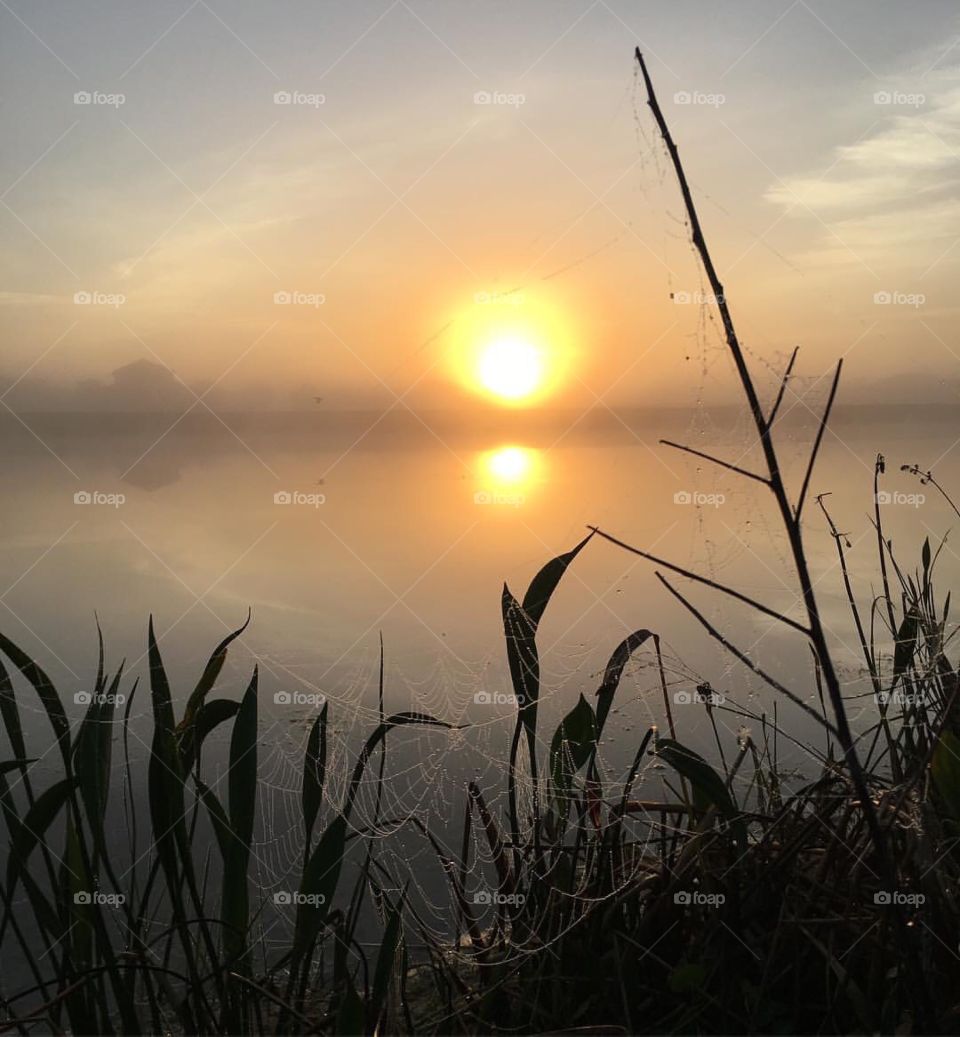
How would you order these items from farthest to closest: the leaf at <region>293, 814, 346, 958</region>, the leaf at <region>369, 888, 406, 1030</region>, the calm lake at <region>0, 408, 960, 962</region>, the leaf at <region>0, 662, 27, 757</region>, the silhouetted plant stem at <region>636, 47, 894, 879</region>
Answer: the calm lake at <region>0, 408, 960, 962</region> < the leaf at <region>0, 662, 27, 757</region> < the leaf at <region>293, 814, 346, 958</region> < the leaf at <region>369, 888, 406, 1030</region> < the silhouetted plant stem at <region>636, 47, 894, 879</region>

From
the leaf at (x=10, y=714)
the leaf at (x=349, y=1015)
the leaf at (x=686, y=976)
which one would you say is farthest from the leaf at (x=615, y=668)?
the leaf at (x=10, y=714)

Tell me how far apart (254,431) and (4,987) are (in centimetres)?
3361

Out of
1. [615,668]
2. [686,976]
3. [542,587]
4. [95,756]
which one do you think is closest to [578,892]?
[686,976]

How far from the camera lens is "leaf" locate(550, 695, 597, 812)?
5.38 feet

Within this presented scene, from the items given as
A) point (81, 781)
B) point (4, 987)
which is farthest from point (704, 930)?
point (4, 987)

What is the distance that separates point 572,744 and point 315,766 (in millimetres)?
421

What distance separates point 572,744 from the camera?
1.66 m

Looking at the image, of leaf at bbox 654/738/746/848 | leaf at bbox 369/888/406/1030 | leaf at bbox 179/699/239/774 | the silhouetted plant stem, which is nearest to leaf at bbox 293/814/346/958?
leaf at bbox 369/888/406/1030

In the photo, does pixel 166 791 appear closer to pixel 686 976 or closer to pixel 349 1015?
pixel 349 1015

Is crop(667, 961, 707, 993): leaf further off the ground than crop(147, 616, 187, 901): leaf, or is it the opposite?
crop(147, 616, 187, 901): leaf

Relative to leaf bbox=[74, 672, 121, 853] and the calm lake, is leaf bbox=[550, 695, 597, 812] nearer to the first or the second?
the calm lake

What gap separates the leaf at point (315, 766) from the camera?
1.54m

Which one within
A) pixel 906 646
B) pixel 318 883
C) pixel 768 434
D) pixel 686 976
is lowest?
pixel 686 976

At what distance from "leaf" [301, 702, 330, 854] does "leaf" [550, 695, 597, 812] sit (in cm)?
38
